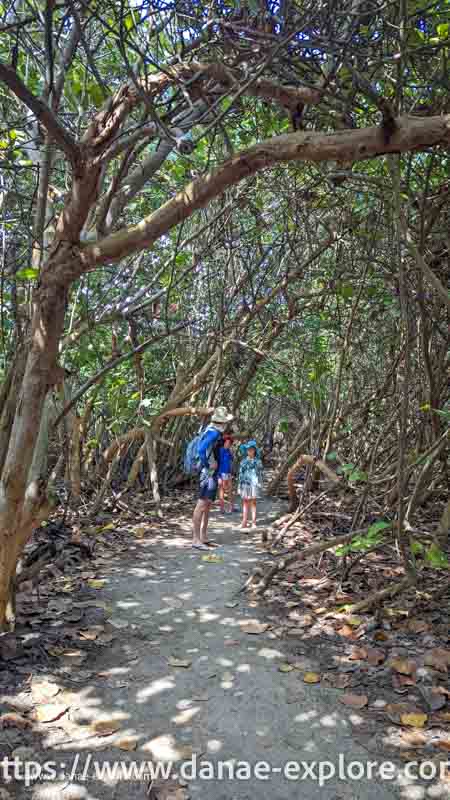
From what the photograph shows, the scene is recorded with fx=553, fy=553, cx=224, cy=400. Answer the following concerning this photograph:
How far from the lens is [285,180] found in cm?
616

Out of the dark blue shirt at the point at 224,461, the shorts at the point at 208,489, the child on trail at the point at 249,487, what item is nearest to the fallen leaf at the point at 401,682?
→ the shorts at the point at 208,489

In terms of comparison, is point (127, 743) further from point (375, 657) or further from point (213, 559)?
point (213, 559)

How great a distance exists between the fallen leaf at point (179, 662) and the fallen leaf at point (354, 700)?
3.10 ft

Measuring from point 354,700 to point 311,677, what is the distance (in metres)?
0.32

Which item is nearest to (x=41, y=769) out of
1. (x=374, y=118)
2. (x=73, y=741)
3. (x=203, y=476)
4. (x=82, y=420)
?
(x=73, y=741)

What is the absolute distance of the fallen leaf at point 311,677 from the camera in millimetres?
3214

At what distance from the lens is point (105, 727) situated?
2.69 meters

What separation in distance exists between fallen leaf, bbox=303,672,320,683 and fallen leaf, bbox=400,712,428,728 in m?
0.56

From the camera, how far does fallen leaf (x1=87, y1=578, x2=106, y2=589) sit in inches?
187

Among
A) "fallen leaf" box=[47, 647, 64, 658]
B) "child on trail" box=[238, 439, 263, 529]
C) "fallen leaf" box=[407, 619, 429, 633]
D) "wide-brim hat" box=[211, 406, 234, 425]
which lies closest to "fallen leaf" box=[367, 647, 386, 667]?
"fallen leaf" box=[407, 619, 429, 633]

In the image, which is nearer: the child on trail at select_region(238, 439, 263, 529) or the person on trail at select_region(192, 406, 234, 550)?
the person on trail at select_region(192, 406, 234, 550)

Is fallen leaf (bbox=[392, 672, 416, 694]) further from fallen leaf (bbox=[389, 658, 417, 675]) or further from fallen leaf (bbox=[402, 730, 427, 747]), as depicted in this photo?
fallen leaf (bbox=[402, 730, 427, 747])

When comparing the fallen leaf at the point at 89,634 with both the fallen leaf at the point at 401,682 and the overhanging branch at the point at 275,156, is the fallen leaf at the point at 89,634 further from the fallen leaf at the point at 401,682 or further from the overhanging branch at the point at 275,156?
the overhanging branch at the point at 275,156

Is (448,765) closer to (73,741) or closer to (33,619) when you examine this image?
(73,741)
